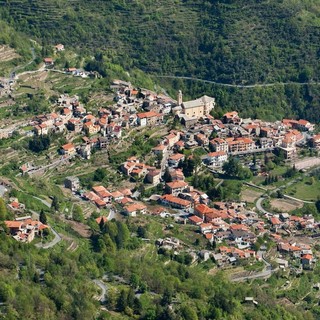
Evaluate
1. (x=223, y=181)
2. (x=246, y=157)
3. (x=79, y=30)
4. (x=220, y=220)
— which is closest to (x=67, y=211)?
(x=220, y=220)

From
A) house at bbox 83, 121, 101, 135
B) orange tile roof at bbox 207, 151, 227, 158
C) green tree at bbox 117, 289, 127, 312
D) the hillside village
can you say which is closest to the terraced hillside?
the hillside village

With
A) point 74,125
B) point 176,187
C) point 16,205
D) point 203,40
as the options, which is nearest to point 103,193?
point 176,187

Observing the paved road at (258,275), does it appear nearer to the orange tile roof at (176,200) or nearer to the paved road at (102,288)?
the paved road at (102,288)

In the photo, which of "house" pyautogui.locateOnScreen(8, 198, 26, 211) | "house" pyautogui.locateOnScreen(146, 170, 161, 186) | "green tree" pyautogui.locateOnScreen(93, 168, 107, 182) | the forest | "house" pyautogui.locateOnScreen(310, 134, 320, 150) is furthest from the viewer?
the forest

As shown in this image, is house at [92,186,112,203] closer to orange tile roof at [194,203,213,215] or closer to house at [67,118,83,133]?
orange tile roof at [194,203,213,215]

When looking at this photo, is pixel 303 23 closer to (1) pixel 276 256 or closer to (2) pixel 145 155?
(2) pixel 145 155
